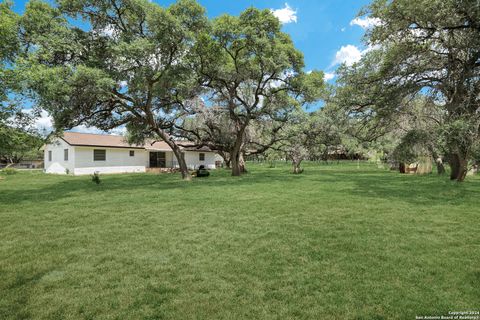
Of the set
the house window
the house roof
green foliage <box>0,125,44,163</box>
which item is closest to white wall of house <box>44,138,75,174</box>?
the house roof

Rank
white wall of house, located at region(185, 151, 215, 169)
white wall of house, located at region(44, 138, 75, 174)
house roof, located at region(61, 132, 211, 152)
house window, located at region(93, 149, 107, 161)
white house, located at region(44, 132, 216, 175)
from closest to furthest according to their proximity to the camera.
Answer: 1. white wall of house, located at region(44, 138, 75, 174)
2. white house, located at region(44, 132, 216, 175)
3. house roof, located at region(61, 132, 211, 152)
4. house window, located at region(93, 149, 107, 161)
5. white wall of house, located at region(185, 151, 215, 169)

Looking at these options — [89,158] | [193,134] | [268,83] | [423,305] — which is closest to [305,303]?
[423,305]

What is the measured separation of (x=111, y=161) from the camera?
27.8m

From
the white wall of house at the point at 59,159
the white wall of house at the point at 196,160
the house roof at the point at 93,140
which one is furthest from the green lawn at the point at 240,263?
the white wall of house at the point at 196,160

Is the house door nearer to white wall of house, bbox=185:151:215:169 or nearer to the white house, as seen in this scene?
the white house

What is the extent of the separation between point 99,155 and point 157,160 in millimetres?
7277

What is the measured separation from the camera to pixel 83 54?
13.5m

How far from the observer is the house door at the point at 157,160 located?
32.6 m

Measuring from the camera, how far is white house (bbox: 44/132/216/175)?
83.0ft

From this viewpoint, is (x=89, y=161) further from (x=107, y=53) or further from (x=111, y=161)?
(x=107, y=53)

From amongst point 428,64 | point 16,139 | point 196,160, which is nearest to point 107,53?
point 16,139

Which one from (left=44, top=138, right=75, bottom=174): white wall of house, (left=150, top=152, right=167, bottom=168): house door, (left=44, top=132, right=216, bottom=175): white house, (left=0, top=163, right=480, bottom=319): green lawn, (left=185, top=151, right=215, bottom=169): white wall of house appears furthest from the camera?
(left=185, top=151, right=215, bottom=169): white wall of house

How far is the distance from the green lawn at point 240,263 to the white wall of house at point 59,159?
2017cm

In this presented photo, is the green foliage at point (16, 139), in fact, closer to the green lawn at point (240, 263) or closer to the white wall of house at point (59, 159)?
the green lawn at point (240, 263)
